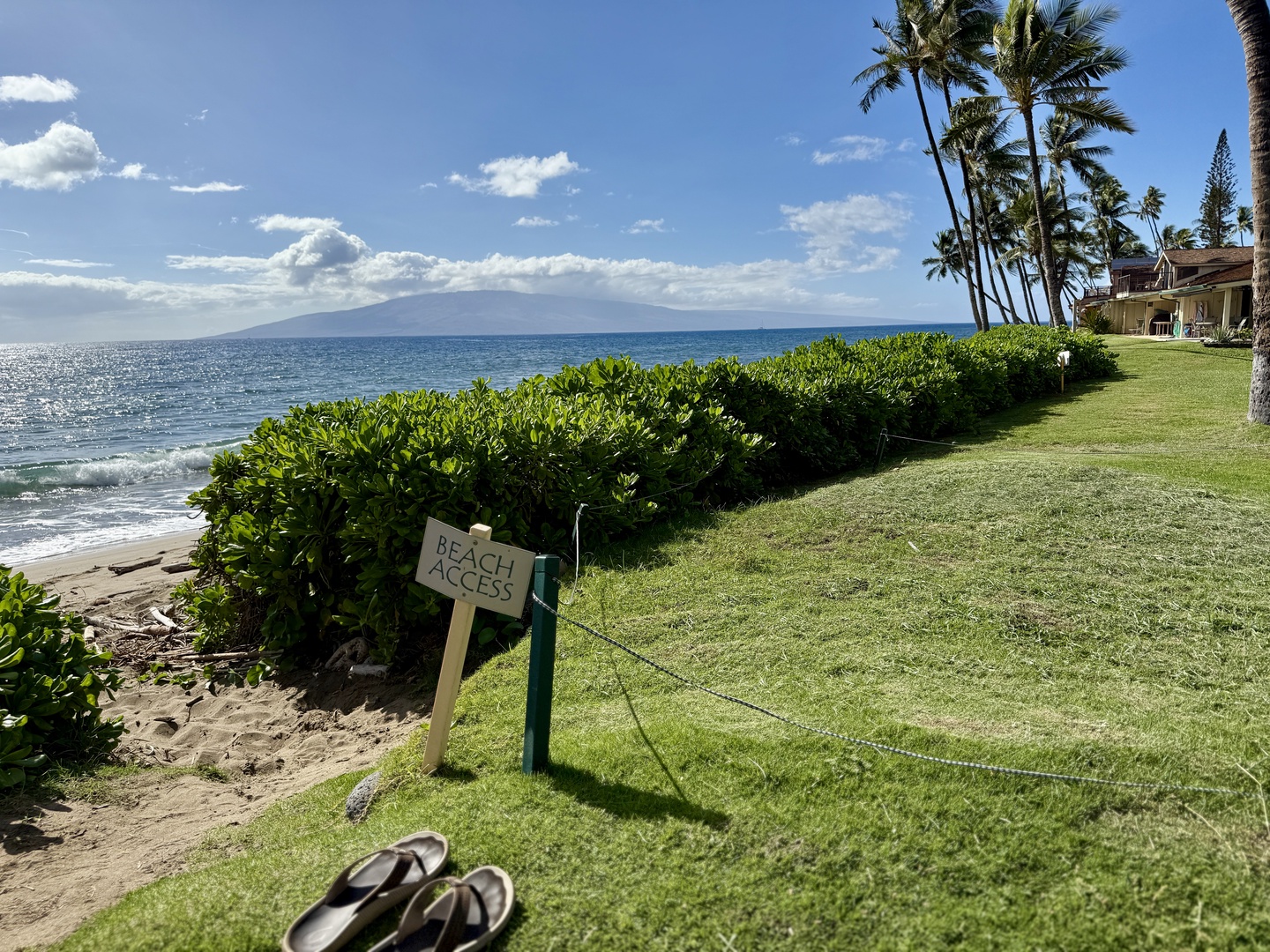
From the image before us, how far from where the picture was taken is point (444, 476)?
218 inches

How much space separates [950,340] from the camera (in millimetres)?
16547

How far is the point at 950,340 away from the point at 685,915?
16.1 m

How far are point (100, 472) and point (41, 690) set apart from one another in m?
18.5

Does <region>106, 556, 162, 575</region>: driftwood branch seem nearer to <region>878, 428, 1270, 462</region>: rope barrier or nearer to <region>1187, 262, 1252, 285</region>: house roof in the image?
<region>878, 428, 1270, 462</region>: rope barrier

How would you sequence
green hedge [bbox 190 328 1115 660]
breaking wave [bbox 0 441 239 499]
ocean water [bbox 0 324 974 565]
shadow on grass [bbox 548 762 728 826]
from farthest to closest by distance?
1. breaking wave [bbox 0 441 239 499]
2. ocean water [bbox 0 324 974 565]
3. green hedge [bbox 190 328 1115 660]
4. shadow on grass [bbox 548 762 728 826]

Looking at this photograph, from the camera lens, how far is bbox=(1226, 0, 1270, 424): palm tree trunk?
10.5 metres

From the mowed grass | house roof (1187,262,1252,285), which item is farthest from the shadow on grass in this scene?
house roof (1187,262,1252,285)

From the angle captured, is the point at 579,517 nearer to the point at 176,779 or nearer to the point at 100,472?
the point at 176,779

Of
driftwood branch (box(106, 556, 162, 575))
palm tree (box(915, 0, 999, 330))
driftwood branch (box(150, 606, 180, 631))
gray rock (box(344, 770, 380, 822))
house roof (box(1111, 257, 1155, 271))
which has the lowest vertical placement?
driftwood branch (box(106, 556, 162, 575))

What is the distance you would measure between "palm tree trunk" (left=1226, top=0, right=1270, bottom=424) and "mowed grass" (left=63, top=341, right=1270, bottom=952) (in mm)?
6951

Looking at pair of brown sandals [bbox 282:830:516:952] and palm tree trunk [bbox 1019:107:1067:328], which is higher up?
palm tree trunk [bbox 1019:107:1067:328]

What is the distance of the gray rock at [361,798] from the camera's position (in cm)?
344

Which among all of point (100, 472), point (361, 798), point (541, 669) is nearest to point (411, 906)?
point (541, 669)

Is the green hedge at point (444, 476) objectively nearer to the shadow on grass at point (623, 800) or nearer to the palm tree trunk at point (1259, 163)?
the shadow on grass at point (623, 800)
